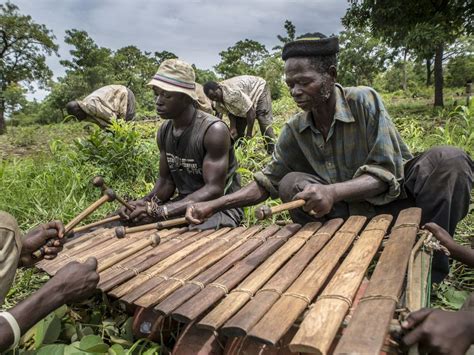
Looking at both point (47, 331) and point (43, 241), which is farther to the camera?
point (43, 241)

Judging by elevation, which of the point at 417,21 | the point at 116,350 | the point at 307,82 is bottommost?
the point at 116,350

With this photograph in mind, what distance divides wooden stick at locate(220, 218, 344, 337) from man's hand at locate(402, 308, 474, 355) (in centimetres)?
41

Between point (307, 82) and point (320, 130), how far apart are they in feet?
1.13

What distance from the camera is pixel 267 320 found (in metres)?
1.08

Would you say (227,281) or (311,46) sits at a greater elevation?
(311,46)

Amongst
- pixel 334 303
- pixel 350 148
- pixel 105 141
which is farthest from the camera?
pixel 105 141

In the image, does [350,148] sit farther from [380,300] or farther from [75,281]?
[75,281]

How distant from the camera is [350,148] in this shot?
217 centimetres

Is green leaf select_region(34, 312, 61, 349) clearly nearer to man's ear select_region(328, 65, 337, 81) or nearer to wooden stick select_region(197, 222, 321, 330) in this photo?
wooden stick select_region(197, 222, 321, 330)

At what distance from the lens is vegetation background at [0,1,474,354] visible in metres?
1.79

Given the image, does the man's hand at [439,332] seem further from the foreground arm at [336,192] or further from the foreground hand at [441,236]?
the foreground arm at [336,192]

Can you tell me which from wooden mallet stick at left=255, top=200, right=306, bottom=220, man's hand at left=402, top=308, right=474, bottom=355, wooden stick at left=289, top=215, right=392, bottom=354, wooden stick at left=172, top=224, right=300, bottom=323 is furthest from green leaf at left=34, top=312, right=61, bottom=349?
man's hand at left=402, top=308, right=474, bottom=355

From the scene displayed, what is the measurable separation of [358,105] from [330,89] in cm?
18

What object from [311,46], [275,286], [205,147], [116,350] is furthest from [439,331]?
[205,147]
